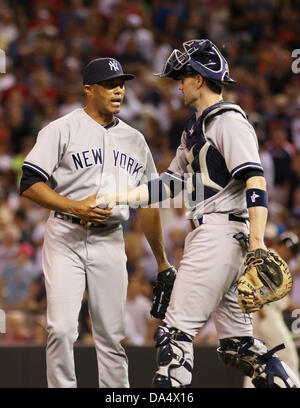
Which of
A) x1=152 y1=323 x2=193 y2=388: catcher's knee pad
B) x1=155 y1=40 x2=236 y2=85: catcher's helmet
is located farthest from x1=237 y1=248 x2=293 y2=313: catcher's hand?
x1=155 y1=40 x2=236 y2=85: catcher's helmet

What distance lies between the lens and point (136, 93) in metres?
10.9

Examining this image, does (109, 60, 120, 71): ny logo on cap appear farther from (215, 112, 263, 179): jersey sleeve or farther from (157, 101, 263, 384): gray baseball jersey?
(215, 112, 263, 179): jersey sleeve

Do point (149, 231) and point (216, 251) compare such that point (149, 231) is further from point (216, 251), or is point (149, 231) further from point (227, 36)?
point (227, 36)

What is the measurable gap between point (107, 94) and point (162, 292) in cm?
123

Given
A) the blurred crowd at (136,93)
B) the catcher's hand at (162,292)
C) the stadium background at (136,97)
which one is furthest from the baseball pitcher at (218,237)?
the blurred crowd at (136,93)

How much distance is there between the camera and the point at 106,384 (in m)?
4.89

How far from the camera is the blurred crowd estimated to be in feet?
26.6

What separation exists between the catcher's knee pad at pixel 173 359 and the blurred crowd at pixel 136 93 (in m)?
2.97

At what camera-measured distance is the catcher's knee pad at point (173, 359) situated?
4227mm

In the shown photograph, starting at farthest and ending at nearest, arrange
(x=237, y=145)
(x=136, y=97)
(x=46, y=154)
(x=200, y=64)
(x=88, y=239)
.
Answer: (x=136, y=97), (x=88, y=239), (x=46, y=154), (x=200, y=64), (x=237, y=145)

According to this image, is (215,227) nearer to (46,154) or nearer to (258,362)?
(258,362)

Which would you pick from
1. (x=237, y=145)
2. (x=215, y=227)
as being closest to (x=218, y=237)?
(x=215, y=227)

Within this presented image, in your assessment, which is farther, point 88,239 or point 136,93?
point 136,93

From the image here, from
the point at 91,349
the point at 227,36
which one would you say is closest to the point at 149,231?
the point at 91,349
